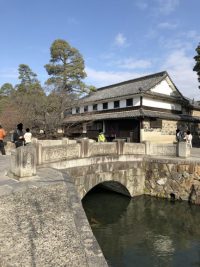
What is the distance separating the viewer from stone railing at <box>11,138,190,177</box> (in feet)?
20.6

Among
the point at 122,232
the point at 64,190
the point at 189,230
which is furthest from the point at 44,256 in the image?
the point at 189,230

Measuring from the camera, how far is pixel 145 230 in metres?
10.4

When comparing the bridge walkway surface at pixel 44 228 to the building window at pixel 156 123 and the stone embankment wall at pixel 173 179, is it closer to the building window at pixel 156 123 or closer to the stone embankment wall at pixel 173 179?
the stone embankment wall at pixel 173 179

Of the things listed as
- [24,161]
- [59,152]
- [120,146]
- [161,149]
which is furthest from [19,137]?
[161,149]

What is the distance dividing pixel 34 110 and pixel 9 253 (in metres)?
19.4

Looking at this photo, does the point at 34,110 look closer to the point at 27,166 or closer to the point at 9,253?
the point at 27,166

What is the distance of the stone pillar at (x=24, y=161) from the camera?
20.2ft

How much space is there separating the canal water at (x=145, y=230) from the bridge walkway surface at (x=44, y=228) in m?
4.45

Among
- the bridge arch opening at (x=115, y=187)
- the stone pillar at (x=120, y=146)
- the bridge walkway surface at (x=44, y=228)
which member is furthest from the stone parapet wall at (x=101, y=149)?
the bridge walkway surface at (x=44, y=228)

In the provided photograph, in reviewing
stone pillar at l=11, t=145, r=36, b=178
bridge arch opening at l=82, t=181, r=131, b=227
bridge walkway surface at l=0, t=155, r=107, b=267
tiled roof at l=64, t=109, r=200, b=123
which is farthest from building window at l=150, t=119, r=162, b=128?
bridge walkway surface at l=0, t=155, r=107, b=267

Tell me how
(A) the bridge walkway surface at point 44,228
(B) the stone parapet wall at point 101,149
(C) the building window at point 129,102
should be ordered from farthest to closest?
(C) the building window at point 129,102 < (B) the stone parapet wall at point 101,149 < (A) the bridge walkway surface at point 44,228

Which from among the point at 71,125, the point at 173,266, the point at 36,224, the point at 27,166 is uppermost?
the point at 71,125

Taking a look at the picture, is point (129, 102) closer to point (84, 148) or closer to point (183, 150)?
point (183, 150)

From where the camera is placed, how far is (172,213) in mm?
12234
